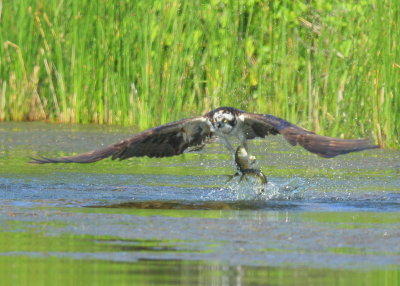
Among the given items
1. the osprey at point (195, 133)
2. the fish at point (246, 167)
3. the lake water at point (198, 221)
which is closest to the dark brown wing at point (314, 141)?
the osprey at point (195, 133)

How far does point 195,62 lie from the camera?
12.1m

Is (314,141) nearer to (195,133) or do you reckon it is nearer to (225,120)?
(225,120)

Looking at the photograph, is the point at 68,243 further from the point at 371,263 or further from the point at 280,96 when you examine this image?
the point at 280,96

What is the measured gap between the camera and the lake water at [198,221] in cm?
490

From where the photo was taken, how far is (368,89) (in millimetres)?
10375

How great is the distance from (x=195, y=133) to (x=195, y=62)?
150 inches

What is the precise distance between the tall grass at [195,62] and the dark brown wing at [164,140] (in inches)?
90.1

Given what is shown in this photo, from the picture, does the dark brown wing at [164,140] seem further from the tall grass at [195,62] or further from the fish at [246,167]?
the tall grass at [195,62]

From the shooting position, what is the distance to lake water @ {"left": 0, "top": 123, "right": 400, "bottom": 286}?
490 centimetres

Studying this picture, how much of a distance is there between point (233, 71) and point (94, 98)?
2180 mm

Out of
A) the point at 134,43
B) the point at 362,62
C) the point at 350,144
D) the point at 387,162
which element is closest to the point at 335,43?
the point at 362,62

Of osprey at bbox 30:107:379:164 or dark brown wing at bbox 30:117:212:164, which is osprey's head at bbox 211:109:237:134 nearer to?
osprey at bbox 30:107:379:164

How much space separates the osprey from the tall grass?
2.12 metres

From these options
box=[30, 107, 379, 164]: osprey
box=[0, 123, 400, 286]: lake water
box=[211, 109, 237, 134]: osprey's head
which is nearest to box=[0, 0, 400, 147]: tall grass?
box=[0, 123, 400, 286]: lake water
